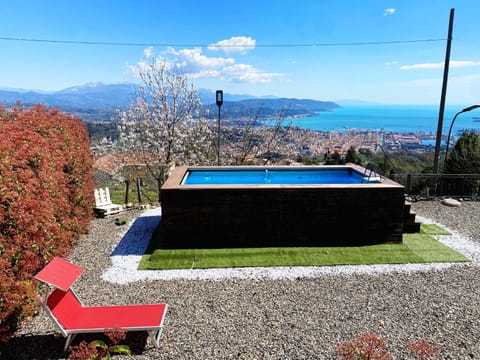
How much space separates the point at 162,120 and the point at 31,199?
368 inches

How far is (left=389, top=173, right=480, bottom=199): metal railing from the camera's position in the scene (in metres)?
10.4

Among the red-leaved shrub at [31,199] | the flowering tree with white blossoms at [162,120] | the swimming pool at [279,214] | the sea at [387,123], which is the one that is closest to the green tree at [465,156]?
the sea at [387,123]

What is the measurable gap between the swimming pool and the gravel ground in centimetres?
129

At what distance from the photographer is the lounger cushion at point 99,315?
3553 mm

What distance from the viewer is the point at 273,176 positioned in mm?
9180

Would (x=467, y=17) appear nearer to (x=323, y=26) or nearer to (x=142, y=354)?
(x=323, y=26)

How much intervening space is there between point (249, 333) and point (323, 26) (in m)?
18.1

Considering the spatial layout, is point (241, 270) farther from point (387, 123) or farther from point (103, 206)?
point (387, 123)

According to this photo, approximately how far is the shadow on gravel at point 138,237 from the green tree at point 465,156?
37.6 feet

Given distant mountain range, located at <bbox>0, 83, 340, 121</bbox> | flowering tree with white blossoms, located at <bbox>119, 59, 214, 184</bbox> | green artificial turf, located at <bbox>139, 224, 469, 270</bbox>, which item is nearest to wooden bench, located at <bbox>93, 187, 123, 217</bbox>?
distant mountain range, located at <bbox>0, 83, 340, 121</bbox>

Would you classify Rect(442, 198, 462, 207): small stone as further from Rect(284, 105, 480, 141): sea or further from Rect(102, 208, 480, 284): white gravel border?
Rect(102, 208, 480, 284): white gravel border

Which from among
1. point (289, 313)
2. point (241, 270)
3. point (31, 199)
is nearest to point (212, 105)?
point (241, 270)

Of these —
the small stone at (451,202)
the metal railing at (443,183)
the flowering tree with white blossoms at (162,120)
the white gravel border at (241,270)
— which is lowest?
the white gravel border at (241,270)

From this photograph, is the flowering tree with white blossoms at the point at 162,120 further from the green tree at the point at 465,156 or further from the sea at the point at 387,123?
the green tree at the point at 465,156
